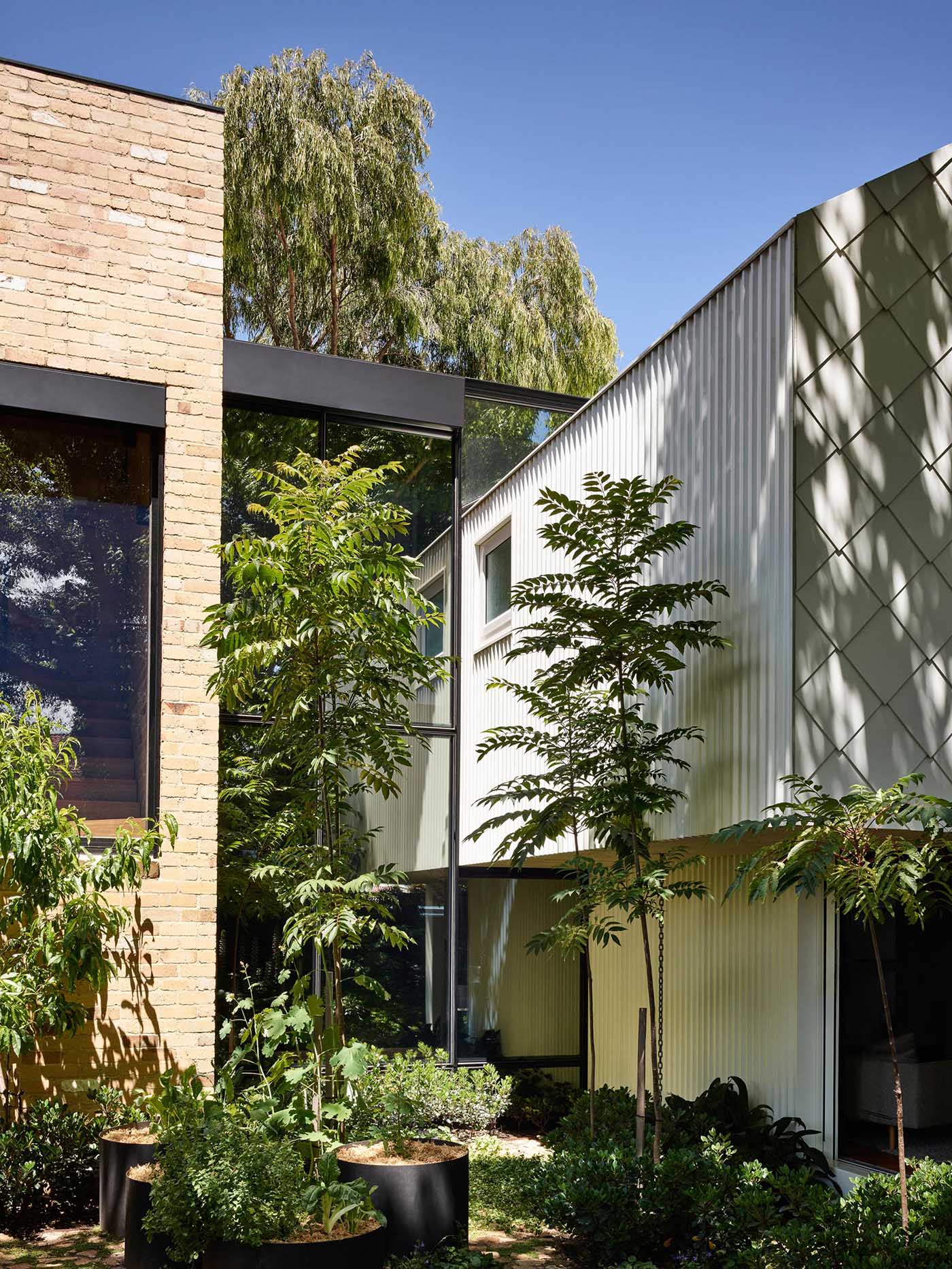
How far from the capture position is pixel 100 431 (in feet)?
25.3

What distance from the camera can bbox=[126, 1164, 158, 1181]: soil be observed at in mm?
5481

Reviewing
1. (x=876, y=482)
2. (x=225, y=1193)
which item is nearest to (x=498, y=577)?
(x=876, y=482)

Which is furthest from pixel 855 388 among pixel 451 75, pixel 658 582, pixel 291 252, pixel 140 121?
pixel 451 75

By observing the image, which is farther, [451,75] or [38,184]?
[451,75]

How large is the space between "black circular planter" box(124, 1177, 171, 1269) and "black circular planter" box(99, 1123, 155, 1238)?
42 cm

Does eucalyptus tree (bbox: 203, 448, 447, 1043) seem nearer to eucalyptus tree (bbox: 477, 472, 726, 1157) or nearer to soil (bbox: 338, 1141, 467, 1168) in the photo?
soil (bbox: 338, 1141, 467, 1168)

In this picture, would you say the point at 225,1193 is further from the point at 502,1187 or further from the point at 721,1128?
the point at 721,1128

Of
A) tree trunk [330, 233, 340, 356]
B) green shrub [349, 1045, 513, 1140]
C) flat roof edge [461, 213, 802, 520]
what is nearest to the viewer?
flat roof edge [461, 213, 802, 520]

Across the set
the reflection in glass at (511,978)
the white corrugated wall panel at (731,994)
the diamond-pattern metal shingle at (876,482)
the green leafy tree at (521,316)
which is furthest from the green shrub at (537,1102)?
the green leafy tree at (521,316)

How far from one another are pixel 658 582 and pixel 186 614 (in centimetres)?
303

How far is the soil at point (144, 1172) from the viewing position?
5481 millimetres

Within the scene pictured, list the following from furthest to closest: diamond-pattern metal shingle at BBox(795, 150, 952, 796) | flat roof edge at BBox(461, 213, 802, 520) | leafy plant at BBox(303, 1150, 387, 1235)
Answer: flat roof edge at BBox(461, 213, 802, 520)
diamond-pattern metal shingle at BBox(795, 150, 952, 796)
leafy plant at BBox(303, 1150, 387, 1235)

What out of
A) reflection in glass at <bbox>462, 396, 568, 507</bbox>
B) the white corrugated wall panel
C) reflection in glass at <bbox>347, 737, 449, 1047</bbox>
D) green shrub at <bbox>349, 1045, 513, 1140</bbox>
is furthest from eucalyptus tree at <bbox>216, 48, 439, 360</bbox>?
the white corrugated wall panel

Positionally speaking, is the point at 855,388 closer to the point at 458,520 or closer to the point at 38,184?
the point at 458,520
